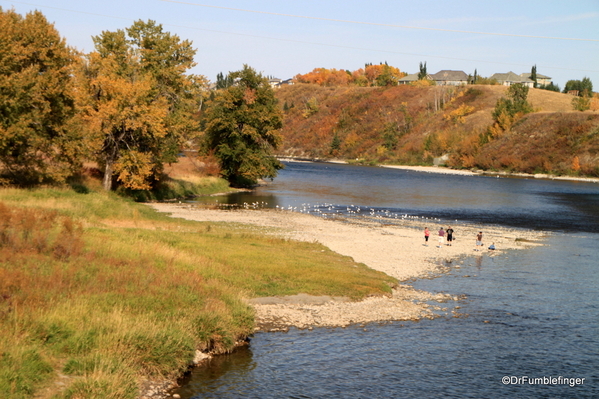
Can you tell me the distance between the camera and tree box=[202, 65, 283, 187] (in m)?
83.6

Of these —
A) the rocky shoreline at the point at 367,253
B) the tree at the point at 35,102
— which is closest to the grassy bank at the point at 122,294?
the rocky shoreline at the point at 367,253

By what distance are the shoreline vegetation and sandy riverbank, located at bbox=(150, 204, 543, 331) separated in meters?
0.13

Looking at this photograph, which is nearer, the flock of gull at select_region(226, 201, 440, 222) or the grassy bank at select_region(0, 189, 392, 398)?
the grassy bank at select_region(0, 189, 392, 398)

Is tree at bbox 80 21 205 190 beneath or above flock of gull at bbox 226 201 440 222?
above

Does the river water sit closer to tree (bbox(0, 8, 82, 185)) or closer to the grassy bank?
the grassy bank

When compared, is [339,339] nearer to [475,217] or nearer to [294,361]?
[294,361]

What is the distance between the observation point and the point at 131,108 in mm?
58906

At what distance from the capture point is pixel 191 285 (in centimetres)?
2205

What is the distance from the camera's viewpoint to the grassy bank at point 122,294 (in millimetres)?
14664

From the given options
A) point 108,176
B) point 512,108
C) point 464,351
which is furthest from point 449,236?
point 512,108

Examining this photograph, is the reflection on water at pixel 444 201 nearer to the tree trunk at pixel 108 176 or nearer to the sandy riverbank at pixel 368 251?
the sandy riverbank at pixel 368 251

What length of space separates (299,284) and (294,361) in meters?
8.33

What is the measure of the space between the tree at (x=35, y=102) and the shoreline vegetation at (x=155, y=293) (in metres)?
4.92

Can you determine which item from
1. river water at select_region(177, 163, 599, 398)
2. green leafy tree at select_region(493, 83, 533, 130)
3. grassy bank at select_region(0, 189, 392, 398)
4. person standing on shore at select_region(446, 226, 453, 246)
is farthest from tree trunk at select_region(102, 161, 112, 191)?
green leafy tree at select_region(493, 83, 533, 130)
